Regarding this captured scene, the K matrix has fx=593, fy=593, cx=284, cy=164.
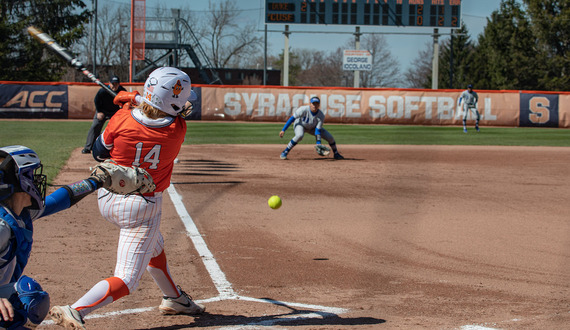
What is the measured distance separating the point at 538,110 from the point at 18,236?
1133 inches

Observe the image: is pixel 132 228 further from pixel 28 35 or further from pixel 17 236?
pixel 28 35

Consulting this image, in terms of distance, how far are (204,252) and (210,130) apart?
17.7 metres

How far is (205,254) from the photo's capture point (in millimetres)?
6059

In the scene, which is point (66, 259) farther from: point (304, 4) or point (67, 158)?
point (304, 4)

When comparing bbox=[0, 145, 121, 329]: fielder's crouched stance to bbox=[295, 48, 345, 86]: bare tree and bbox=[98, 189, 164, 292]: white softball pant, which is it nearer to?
bbox=[98, 189, 164, 292]: white softball pant

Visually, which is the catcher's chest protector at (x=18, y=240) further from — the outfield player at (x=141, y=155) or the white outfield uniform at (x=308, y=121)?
the white outfield uniform at (x=308, y=121)

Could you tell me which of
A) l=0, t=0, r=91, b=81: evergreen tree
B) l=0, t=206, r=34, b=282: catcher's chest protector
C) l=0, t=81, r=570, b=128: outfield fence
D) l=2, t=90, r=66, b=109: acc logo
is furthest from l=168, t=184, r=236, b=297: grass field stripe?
l=0, t=0, r=91, b=81: evergreen tree

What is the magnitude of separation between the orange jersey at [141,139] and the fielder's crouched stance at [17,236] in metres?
0.81

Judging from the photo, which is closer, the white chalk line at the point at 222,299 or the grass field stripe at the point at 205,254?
the white chalk line at the point at 222,299

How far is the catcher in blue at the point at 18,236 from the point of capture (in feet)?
8.95

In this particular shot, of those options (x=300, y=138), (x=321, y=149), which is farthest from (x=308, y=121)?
(x=321, y=149)

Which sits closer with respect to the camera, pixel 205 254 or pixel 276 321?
pixel 276 321

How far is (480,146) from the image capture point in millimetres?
18547

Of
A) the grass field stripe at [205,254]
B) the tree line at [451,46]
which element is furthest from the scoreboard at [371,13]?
the grass field stripe at [205,254]
